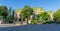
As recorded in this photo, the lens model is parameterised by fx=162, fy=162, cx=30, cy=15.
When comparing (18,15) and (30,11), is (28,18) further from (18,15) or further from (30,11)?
(18,15)

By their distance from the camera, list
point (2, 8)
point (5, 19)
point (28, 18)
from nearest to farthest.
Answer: point (5, 19) → point (2, 8) → point (28, 18)

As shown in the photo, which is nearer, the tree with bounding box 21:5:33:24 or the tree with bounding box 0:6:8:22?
the tree with bounding box 0:6:8:22

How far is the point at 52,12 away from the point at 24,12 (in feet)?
31.3

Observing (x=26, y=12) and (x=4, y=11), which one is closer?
(x=4, y=11)

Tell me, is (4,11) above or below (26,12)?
above

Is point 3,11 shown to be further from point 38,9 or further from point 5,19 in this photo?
point 38,9

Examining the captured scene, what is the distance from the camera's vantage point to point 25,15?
36.1 meters

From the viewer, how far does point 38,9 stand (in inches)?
1801

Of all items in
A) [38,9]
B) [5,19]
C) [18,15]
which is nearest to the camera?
[5,19]

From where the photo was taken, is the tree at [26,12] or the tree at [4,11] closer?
the tree at [4,11]

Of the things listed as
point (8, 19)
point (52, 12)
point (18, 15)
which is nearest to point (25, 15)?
point (8, 19)

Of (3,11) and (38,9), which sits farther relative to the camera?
(38,9)

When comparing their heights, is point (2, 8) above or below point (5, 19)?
above

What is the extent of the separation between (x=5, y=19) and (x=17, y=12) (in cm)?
1012
